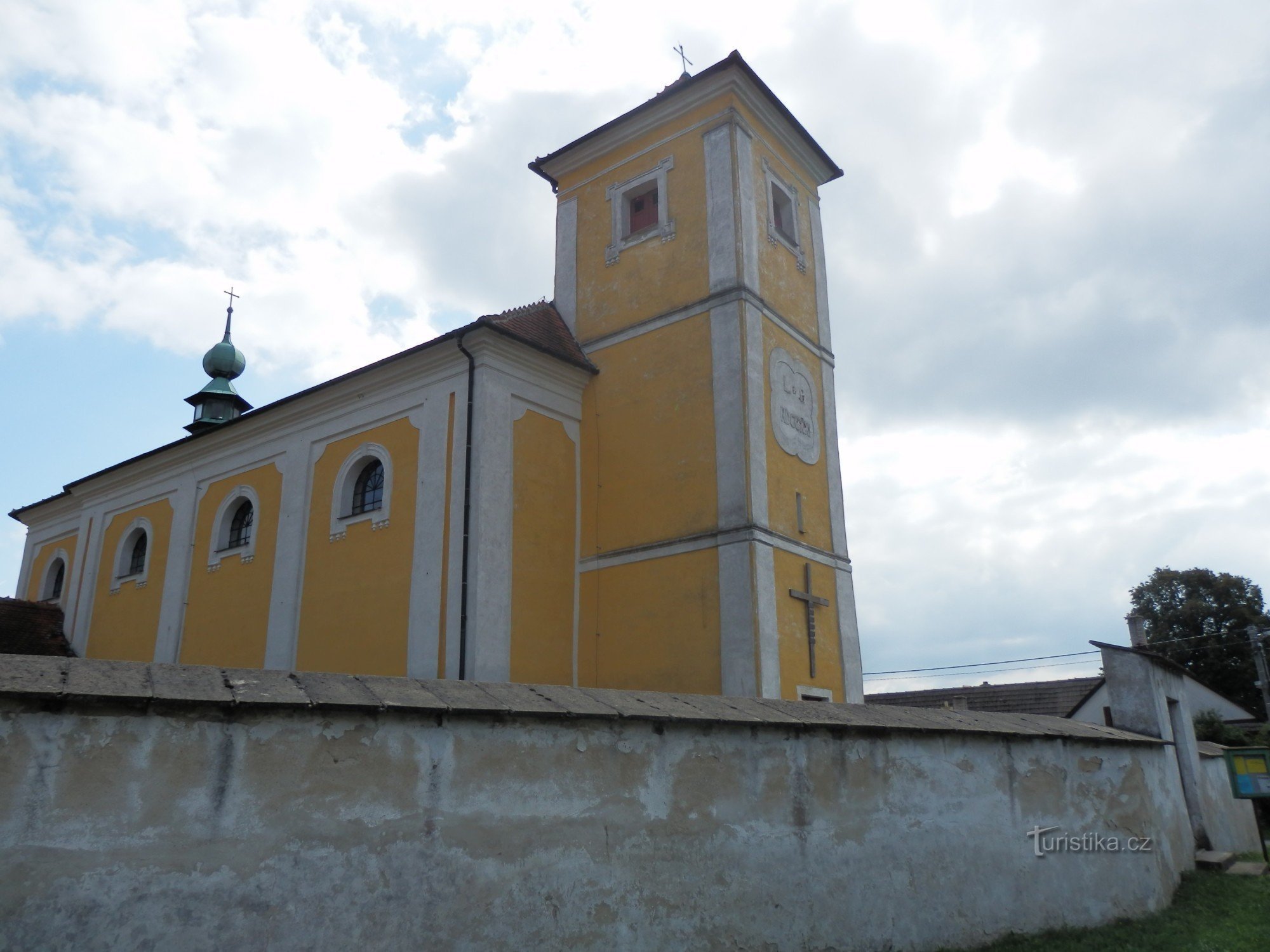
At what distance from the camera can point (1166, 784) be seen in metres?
11.6

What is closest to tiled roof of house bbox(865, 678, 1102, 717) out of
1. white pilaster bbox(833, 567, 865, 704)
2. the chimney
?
the chimney

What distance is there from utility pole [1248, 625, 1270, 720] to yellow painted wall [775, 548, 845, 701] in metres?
25.2

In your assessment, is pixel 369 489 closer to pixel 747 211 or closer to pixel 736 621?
pixel 736 621

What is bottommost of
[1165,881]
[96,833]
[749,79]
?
[1165,881]

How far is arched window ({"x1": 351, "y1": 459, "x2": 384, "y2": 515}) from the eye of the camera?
658 inches

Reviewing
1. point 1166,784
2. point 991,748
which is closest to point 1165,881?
point 1166,784

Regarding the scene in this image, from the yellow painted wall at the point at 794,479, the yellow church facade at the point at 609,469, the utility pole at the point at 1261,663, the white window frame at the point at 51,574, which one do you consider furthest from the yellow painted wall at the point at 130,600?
the utility pole at the point at 1261,663

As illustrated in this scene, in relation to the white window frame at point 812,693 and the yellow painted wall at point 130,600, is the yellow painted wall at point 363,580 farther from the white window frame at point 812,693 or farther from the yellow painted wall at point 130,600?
the white window frame at point 812,693

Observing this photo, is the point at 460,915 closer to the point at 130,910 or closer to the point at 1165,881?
the point at 130,910

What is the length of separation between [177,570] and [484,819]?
1705 centimetres

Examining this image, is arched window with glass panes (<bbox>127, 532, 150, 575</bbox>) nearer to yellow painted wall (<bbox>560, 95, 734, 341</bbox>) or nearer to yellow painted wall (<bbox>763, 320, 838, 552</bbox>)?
yellow painted wall (<bbox>560, 95, 734, 341</bbox>)

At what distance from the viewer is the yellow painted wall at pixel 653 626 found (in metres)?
14.2

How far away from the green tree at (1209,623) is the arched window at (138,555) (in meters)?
34.7

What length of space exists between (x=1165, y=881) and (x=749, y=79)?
13097 mm
